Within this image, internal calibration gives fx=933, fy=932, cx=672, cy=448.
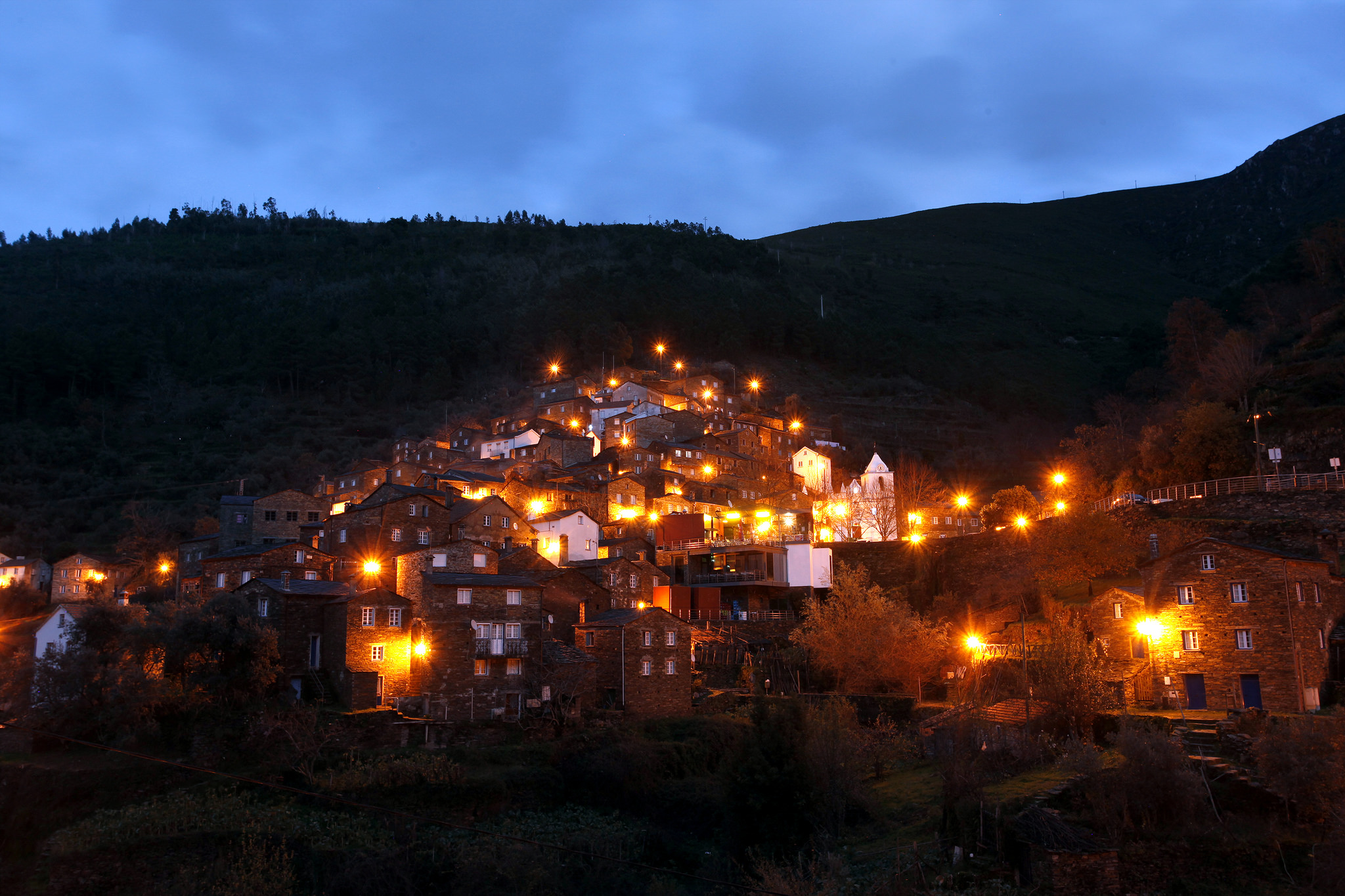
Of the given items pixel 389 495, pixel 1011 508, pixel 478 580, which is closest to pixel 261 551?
pixel 389 495

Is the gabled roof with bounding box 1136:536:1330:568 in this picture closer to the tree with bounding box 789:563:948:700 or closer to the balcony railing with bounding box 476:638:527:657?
the tree with bounding box 789:563:948:700

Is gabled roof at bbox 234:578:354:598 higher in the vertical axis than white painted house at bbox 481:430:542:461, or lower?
lower

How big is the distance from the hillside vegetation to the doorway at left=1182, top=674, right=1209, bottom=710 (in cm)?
Answer: 6127

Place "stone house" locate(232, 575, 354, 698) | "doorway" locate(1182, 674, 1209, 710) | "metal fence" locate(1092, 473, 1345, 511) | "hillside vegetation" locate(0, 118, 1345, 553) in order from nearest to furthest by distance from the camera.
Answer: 1. "doorway" locate(1182, 674, 1209, 710)
2. "stone house" locate(232, 575, 354, 698)
3. "metal fence" locate(1092, 473, 1345, 511)
4. "hillside vegetation" locate(0, 118, 1345, 553)

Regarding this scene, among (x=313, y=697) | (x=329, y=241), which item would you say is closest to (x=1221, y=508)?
(x=313, y=697)

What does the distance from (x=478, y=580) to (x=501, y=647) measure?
101 inches

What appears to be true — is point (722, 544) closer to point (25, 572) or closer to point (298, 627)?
point (298, 627)

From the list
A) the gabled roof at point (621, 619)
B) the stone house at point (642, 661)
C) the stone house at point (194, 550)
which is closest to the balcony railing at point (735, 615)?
the gabled roof at point (621, 619)

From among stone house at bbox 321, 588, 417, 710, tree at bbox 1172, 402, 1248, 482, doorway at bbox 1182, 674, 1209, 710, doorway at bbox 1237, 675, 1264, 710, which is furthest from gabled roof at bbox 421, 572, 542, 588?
tree at bbox 1172, 402, 1248, 482

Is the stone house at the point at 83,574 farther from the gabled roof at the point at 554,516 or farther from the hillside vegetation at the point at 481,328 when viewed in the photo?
the gabled roof at the point at 554,516

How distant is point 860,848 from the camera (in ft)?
78.5

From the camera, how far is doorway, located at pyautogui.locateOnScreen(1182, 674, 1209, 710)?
92.2 ft

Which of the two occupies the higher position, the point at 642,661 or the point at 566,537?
the point at 566,537

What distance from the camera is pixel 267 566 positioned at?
130ft
